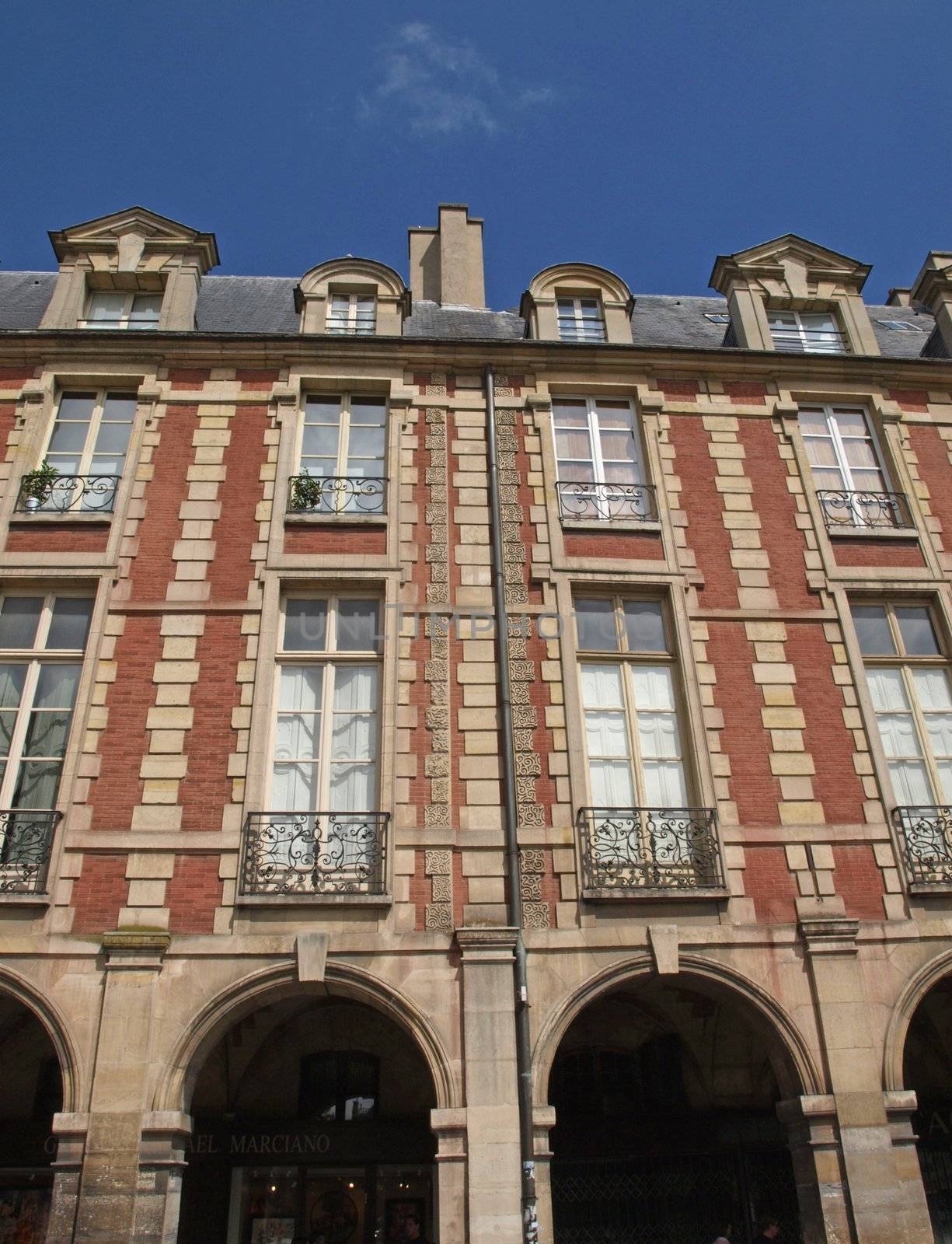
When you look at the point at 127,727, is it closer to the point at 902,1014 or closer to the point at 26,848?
the point at 26,848

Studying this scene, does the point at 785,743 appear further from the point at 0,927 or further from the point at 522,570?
the point at 0,927

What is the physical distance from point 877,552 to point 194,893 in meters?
7.38

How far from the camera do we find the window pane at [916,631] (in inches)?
382

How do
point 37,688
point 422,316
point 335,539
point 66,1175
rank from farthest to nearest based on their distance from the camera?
point 422,316, point 335,539, point 37,688, point 66,1175

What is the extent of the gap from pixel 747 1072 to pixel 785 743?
10.1ft

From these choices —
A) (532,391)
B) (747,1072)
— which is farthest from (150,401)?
(747,1072)

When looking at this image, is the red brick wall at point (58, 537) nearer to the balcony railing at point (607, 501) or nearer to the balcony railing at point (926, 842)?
the balcony railing at point (607, 501)

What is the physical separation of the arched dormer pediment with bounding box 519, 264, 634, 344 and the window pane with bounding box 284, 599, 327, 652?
455cm

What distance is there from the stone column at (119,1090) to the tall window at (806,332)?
31.9ft

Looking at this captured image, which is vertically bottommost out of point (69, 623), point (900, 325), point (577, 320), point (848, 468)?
point (69, 623)

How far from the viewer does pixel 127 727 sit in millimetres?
8500

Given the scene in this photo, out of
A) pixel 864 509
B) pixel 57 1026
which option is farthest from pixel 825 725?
pixel 57 1026

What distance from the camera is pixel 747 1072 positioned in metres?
9.03

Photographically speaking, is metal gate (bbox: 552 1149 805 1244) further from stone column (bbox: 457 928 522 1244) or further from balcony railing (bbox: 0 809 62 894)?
balcony railing (bbox: 0 809 62 894)
